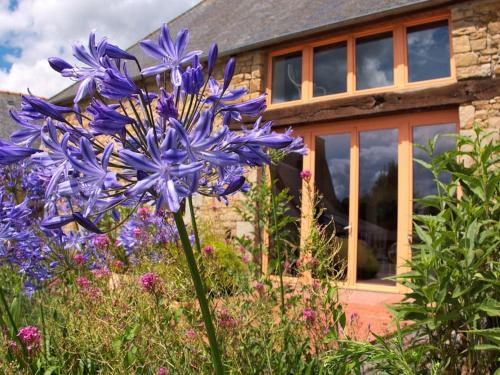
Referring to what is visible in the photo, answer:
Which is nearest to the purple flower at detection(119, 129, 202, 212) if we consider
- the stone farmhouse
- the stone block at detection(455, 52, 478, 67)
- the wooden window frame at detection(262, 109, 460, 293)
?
the stone farmhouse

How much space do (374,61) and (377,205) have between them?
229cm

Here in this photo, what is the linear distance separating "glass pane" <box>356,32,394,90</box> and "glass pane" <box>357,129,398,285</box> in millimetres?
819

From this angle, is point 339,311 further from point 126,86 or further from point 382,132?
point 382,132

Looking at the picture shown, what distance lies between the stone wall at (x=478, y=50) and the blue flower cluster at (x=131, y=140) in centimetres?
556

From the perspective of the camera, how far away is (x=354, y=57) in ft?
24.8

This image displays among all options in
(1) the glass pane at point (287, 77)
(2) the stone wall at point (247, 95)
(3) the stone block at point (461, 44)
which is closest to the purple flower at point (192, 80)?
(3) the stone block at point (461, 44)

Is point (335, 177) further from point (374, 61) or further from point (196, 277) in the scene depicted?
point (196, 277)

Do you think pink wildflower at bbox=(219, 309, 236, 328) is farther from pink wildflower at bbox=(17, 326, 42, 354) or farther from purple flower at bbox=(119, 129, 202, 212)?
purple flower at bbox=(119, 129, 202, 212)

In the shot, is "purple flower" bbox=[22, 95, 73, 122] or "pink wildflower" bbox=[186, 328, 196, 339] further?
"pink wildflower" bbox=[186, 328, 196, 339]

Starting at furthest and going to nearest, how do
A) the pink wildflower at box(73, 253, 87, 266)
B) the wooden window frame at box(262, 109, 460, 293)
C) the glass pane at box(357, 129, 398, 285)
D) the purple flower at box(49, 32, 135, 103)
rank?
the glass pane at box(357, 129, 398, 285)
the wooden window frame at box(262, 109, 460, 293)
the pink wildflower at box(73, 253, 87, 266)
the purple flower at box(49, 32, 135, 103)

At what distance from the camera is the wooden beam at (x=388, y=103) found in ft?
20.3

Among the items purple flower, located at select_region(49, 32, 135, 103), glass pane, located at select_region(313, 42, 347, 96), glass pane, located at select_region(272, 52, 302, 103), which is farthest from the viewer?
glass pane, located at select_region(272, 52, 302, 103)

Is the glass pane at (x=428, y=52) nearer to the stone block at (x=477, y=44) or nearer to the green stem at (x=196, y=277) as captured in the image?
the stone block at (x=477, y=44)

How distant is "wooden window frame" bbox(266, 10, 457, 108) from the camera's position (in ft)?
22.1
